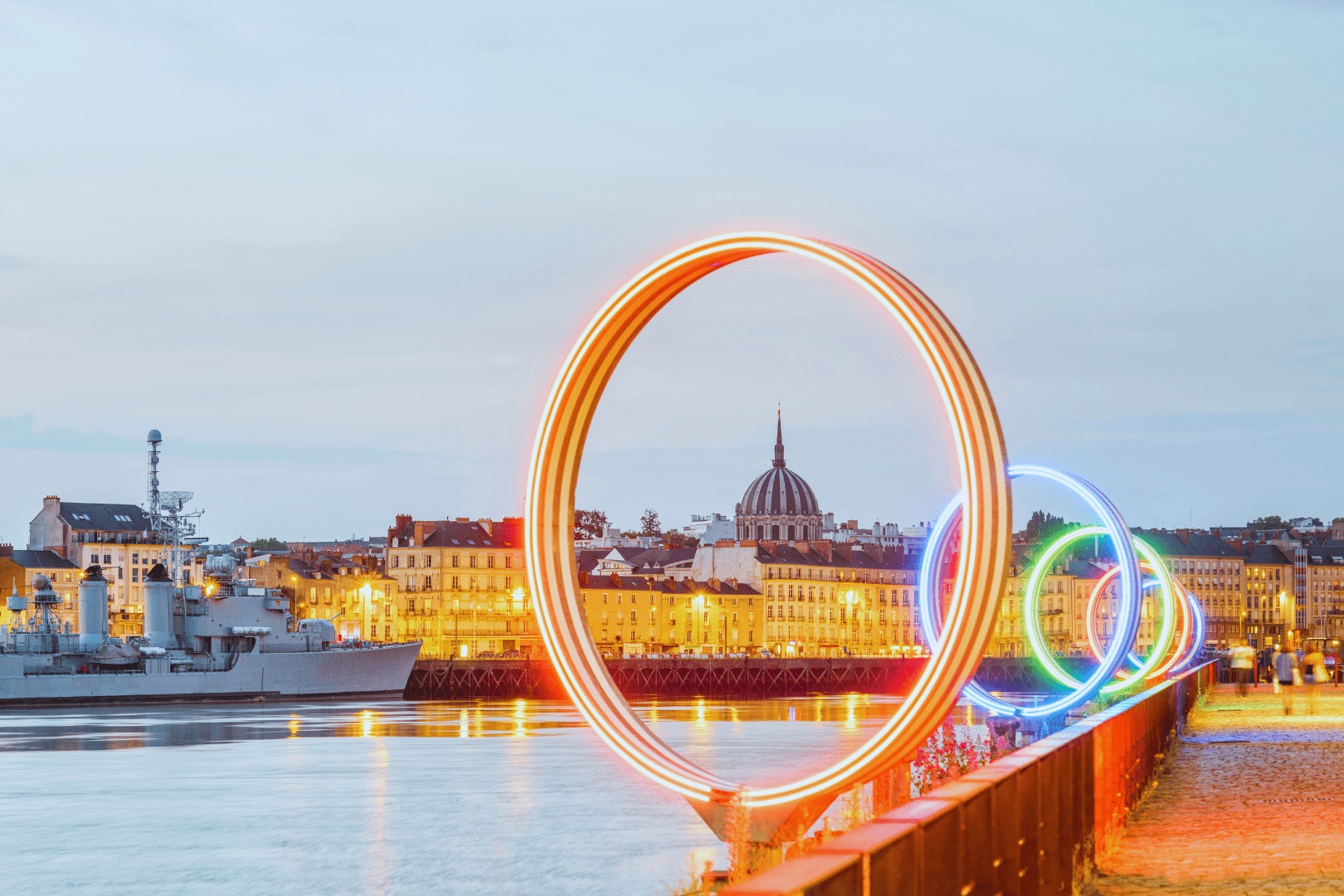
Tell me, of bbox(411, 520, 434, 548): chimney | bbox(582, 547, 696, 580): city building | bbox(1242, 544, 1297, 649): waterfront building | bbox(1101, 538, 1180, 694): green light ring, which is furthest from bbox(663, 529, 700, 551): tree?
bbox(1101, 538, 1180, 694): green light ring

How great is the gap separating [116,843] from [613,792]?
10.8 metres

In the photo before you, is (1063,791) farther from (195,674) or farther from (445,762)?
(195,674)

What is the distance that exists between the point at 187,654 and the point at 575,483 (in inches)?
3445

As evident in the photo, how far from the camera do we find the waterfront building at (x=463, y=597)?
136750 millimetres

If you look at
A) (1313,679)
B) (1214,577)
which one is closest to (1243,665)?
(1313,679)

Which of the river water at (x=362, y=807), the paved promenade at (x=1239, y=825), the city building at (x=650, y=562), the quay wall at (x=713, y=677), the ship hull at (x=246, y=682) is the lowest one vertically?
the quay wall at (x=713, y=677)

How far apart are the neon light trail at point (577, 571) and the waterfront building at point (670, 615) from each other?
4796 inches

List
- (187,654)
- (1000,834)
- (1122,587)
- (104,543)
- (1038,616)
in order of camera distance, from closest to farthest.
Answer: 1. (1000,834)
2. (1122,587)
3. (1038,616)
4. (187,654)
5. (104,543)

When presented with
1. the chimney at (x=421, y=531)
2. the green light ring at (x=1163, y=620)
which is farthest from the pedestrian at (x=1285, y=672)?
the chimney at (x=421, y=531)

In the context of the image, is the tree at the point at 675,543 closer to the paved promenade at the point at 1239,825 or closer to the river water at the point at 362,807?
the river water at the point at 362,807

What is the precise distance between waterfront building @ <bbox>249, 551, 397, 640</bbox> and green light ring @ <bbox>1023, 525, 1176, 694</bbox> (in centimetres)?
10481

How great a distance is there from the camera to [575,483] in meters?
13.9

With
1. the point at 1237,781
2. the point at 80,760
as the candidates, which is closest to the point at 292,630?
the point at 80,760

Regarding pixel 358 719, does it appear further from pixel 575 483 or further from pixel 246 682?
pixel 575 483
